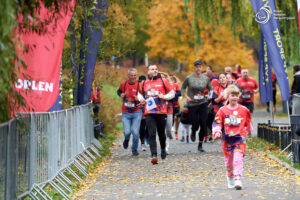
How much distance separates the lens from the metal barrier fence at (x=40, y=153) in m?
7.06

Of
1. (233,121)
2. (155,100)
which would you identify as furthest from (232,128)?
(155,100)

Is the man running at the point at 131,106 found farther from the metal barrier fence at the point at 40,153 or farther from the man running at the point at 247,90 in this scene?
the man running at the point at 247,90

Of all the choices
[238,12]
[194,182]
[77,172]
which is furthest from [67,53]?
[238,12]

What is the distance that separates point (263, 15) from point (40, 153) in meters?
6.90

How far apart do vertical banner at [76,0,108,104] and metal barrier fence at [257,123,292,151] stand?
4594mm

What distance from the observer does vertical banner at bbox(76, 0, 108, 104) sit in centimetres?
1410


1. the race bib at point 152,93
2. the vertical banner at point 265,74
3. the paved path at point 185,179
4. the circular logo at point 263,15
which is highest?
the circular logo at point 263,15

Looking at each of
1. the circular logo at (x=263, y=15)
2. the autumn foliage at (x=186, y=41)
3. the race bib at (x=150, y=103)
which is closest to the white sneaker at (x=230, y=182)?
the race bib at (x=150, y=103)

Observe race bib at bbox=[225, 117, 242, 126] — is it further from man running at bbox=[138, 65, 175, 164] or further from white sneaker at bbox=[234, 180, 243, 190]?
man running at bbox=[138, 65, 175, 164]

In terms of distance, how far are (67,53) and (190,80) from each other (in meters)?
3.04

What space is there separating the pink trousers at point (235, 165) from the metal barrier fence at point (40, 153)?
245 centimetres

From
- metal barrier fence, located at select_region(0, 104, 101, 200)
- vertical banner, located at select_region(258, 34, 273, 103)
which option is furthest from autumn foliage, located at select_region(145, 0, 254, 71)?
metal barrier fence, located at select_region(0, 104, 101, 200)

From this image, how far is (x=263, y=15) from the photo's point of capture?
14102 millimetres

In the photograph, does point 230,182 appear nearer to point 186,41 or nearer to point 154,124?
point 154,124
